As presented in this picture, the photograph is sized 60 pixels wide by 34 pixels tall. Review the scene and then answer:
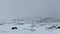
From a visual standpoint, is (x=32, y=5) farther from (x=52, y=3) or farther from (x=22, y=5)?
(x=52, y=3)

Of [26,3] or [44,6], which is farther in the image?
[26,3]

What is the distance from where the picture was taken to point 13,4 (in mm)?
47938

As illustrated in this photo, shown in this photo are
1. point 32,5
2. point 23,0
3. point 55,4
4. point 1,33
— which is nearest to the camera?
point 1,33

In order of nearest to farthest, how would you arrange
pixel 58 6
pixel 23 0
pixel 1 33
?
pixel 1 33, pixel 58 6, pixel 23 0

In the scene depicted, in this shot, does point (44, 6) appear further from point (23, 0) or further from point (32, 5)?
point (23, 0)

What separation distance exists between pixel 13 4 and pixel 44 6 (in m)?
12.5

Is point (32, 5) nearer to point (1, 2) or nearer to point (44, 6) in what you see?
point (44, 6)

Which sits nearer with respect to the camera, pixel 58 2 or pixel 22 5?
pixel 58 2

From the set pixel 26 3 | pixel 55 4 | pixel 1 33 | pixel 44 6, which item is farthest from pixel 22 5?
pixel 1 33

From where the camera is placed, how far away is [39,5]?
4559 cm

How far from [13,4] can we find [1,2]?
801 cm

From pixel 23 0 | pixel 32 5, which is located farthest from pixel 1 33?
pixel 23 0

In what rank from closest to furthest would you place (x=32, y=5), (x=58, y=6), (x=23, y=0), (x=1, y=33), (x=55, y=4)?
(x=1, y=33) < (x=58, y=6) < (x=55, y=4) < (x=32, y=5) < (x=23, y=0)

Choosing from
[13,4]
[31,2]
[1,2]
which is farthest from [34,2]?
[1,2]
